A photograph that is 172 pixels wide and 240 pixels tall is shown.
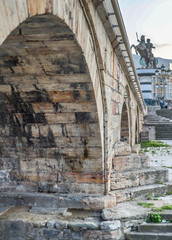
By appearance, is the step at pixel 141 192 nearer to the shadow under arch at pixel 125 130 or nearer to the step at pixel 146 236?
the step at pixel 146 236

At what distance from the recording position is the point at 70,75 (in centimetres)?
475

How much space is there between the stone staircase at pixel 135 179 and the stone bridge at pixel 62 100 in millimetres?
291

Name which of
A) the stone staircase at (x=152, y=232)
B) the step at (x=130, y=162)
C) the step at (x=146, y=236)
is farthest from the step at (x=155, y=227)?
the step at (x=130, y=162)

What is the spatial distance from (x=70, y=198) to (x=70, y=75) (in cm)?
238

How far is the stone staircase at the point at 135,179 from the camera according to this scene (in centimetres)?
626

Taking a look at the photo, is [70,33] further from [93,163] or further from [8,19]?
[93,163]

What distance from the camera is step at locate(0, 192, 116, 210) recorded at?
18.5 ft

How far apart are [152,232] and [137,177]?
1.67 m

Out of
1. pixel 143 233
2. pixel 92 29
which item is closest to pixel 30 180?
pixel 143 233

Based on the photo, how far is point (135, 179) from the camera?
21.9 feet

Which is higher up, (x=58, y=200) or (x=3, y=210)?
(x=58, y=200)

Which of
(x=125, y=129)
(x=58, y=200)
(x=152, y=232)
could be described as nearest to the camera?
(x=152, y=232)

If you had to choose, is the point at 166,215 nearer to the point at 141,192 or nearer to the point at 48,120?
the point at 141,192

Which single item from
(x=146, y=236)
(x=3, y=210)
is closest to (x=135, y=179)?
(x=146, y=236)
